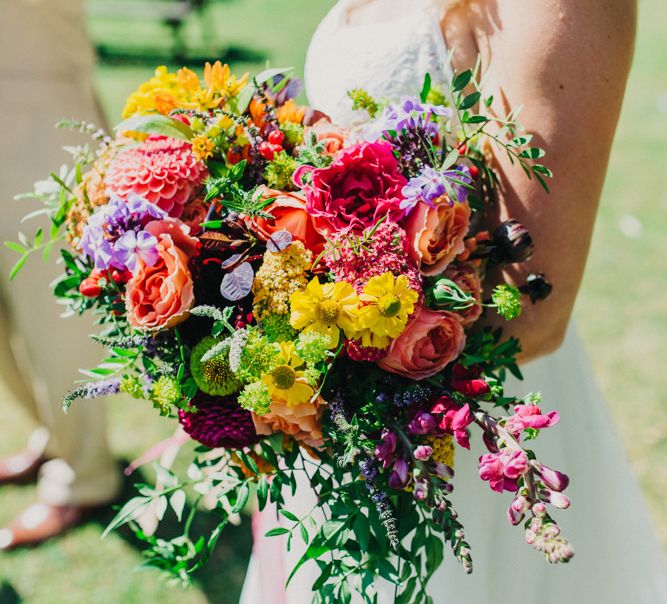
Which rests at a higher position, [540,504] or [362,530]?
[540,504]

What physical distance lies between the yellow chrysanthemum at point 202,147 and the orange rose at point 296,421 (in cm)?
48

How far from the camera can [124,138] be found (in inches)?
58.7

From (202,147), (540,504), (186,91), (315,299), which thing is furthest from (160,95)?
(540,504)

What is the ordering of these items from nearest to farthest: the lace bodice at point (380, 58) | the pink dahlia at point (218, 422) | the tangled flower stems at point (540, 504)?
1. the tangled flower stems at point (540, 504)
2. the pink dahlia at point (218, 422)
3. the lace bodice at point (380, 58)

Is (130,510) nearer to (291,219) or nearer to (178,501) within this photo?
(178,501)

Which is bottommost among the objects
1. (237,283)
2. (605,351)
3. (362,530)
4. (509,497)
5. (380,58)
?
(605,351)

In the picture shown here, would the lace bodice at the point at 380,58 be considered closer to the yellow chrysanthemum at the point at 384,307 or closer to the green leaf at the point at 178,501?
the yellow chrysanthemum at the point at 384,307

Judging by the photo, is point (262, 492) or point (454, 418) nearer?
point (454, 418)

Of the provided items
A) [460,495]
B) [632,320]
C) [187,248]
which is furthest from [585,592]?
[632,320]

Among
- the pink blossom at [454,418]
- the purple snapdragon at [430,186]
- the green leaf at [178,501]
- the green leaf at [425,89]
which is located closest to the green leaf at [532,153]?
the purple snapdragon at [430,186]

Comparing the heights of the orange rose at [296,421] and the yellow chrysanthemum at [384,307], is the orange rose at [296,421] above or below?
below

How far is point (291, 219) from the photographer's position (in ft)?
4.18

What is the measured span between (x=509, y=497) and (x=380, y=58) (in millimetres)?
1203

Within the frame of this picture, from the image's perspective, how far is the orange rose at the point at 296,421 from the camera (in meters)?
1.26
